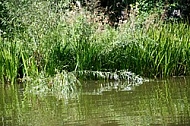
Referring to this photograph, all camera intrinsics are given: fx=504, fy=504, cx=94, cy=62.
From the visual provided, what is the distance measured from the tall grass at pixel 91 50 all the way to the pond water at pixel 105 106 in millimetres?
947

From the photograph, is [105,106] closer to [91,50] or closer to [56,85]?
[56,85]

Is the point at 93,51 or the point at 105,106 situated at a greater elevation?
the point at 93,51

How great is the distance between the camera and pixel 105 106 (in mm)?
5387

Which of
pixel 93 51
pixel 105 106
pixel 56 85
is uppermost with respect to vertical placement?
pixel 93 51

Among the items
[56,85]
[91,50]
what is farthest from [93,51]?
[56,85]

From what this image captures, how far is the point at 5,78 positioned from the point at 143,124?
14.7ft

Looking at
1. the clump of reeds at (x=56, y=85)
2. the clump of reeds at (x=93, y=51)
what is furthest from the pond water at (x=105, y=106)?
the clump of reeds at (x=93, y=51)

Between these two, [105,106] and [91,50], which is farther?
[91,50]

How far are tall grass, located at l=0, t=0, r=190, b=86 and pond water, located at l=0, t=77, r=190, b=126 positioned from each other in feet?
3.11

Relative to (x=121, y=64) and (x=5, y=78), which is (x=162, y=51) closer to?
(x=121, y=64)

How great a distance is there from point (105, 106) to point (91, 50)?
9.41 ft

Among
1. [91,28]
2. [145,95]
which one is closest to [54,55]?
[91,28]

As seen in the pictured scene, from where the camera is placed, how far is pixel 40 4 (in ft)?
29.9

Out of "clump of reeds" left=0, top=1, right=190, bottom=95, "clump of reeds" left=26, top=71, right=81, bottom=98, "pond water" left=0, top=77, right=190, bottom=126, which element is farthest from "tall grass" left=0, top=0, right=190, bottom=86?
"pond water" left=0, top=77, right=190, bottom=126
